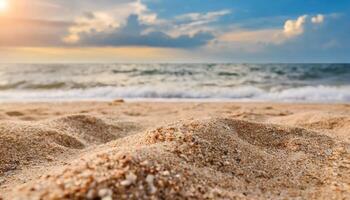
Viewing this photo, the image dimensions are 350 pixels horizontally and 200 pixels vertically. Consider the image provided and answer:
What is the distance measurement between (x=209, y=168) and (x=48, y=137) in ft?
6.75

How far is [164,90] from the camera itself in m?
13.4

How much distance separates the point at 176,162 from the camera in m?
2.38

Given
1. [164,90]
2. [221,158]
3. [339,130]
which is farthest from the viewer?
[164,90]

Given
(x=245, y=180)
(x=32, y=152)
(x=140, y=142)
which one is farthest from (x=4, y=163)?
(x=245, y=180)

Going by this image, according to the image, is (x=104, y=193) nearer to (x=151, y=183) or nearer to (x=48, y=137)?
(x=151, y=183)

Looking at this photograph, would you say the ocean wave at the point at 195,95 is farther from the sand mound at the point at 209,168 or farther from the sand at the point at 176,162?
the sand mound at the point at 209,168

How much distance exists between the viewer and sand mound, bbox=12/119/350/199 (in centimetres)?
189

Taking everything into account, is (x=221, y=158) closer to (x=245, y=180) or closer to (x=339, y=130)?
(x=245, y=180)

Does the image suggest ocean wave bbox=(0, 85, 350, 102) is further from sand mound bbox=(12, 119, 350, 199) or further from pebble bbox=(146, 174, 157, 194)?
pebble bbox=(146, 174, 157, 194)

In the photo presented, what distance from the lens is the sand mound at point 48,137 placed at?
3381 mm

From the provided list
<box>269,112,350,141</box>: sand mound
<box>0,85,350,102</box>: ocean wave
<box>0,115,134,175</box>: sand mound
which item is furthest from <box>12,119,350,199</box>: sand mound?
<box>0,85,350,102</box>: ocean wave

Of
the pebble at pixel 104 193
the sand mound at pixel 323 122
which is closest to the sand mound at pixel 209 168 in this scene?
the pebble at pixel 104 193

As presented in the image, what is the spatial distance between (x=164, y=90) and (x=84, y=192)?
1171 cm

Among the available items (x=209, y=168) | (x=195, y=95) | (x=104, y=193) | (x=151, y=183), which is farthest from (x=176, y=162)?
(x=195, y=95)
